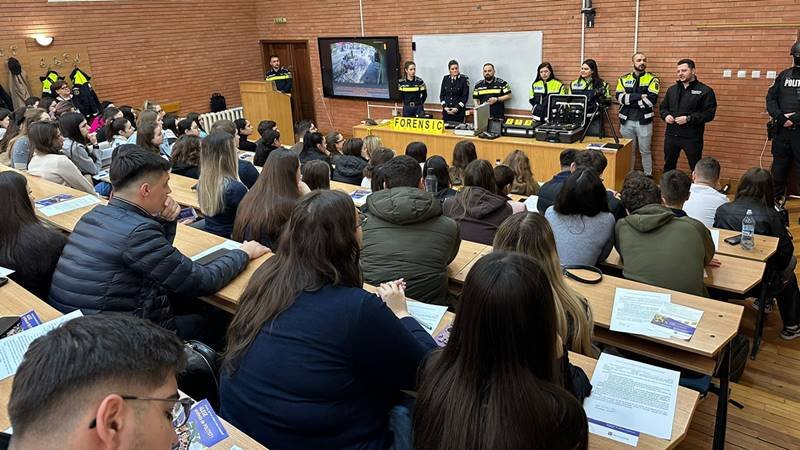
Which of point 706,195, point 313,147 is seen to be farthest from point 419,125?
point 706,195

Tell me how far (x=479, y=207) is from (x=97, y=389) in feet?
9.40

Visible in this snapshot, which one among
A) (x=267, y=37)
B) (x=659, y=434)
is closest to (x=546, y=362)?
(x=659, y=434)

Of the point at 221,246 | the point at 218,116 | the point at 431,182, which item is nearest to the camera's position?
the point at 221,246

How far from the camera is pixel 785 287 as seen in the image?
383 cm

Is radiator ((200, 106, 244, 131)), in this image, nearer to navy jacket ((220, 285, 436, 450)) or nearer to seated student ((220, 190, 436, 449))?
seated student ((220, 190, 436, 449))

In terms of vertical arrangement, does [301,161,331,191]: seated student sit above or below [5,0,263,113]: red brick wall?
below

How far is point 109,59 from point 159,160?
28.8 ft

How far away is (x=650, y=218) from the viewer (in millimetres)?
3041

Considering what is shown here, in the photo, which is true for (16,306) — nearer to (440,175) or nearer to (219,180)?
(219,180)

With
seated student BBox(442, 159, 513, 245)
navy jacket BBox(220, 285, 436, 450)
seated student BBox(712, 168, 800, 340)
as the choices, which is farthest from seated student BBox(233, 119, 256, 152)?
navy jacket BBox(220, 285, 436, 450)

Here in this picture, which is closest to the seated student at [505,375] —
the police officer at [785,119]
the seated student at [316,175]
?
the seated student at [316,175]

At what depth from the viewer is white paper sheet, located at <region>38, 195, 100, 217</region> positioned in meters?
3.99

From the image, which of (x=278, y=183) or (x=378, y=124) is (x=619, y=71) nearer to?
(x=378, y=124)

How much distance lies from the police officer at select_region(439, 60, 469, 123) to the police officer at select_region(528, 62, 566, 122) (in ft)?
3.85
